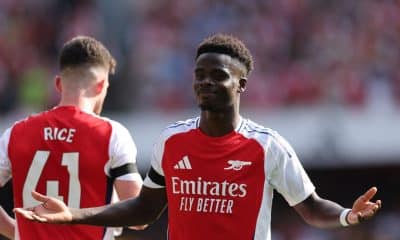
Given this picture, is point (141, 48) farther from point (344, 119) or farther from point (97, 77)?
point (97, 77)

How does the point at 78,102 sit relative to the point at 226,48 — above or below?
below

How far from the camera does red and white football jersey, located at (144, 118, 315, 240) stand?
20.5ft

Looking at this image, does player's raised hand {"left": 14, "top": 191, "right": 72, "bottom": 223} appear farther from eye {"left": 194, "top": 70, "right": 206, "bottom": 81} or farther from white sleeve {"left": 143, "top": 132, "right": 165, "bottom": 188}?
eye {"left": 194, "top": 70, "right": 206, "bottom": 81}

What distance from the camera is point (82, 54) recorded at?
7.21 m

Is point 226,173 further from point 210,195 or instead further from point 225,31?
point 225,31

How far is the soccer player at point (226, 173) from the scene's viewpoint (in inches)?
245

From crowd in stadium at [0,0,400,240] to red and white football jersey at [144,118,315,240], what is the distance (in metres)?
8.25

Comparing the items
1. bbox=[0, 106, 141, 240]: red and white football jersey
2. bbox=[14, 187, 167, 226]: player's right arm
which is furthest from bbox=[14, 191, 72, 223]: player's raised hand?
bbox=[0, 106, 141, 240]: red and white football jersey

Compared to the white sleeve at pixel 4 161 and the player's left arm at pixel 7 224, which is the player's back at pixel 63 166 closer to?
the white sleeve at pixel 4 161

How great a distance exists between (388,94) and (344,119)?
0.63 meters

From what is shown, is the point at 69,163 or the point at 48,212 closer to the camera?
the point at 48,212

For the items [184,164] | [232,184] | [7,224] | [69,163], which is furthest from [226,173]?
[7,224]

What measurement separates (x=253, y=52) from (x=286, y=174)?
975 centimetres

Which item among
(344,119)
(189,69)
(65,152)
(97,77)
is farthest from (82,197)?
(189,69)
